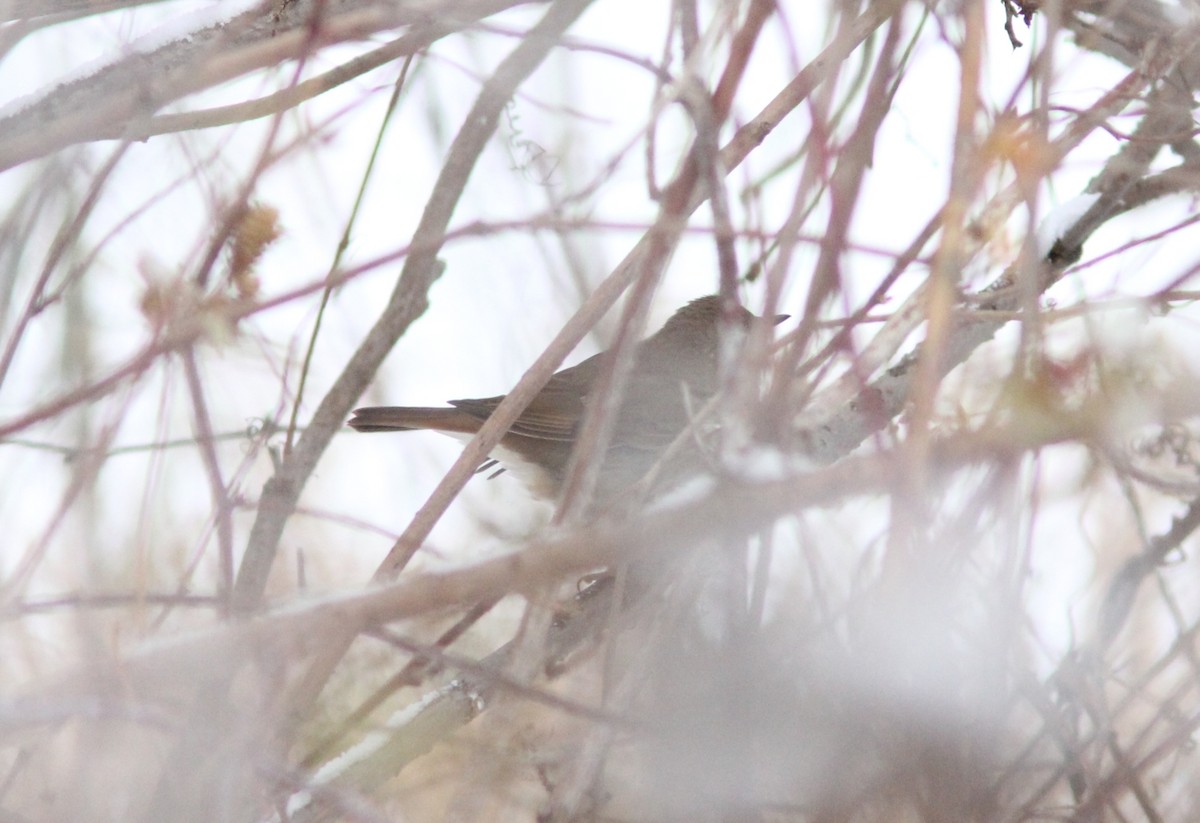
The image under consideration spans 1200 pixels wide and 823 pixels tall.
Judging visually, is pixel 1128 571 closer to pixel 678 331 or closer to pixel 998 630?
pixel 998 630

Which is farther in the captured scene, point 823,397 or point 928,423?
point 823,397

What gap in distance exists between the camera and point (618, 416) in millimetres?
4223

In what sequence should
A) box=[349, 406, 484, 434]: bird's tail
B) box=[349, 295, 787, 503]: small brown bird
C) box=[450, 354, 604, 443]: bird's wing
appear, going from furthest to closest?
box=[450, 354, 604, 443]: bird's wing, box=[349, 406, 484, 434]: bird's tail, box=[349, 295, 787, 503]: small brown bird

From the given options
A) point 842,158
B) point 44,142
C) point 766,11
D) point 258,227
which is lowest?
point 842,158

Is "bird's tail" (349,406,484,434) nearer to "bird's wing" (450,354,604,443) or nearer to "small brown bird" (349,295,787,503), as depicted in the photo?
"small brown bird" (349,295,787,503)

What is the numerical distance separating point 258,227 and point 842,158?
1.23 meters

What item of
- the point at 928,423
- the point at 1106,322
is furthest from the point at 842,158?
the point at 1106,322

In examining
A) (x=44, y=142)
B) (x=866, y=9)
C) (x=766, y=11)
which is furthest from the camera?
(x=44, y=142)

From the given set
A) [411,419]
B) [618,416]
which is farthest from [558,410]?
[618,416]

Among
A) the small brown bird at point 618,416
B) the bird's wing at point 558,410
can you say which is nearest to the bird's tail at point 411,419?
the small brown bird at point 618,416

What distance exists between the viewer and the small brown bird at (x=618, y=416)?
4.20 meters

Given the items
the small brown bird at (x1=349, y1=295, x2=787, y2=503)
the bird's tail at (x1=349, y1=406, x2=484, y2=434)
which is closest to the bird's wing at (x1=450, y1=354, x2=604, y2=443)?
the small brown bird at (x1=349, y1=295, x2=787, y2=503)

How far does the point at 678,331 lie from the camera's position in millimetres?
5180

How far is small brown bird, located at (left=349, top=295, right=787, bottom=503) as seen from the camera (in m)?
4.20
